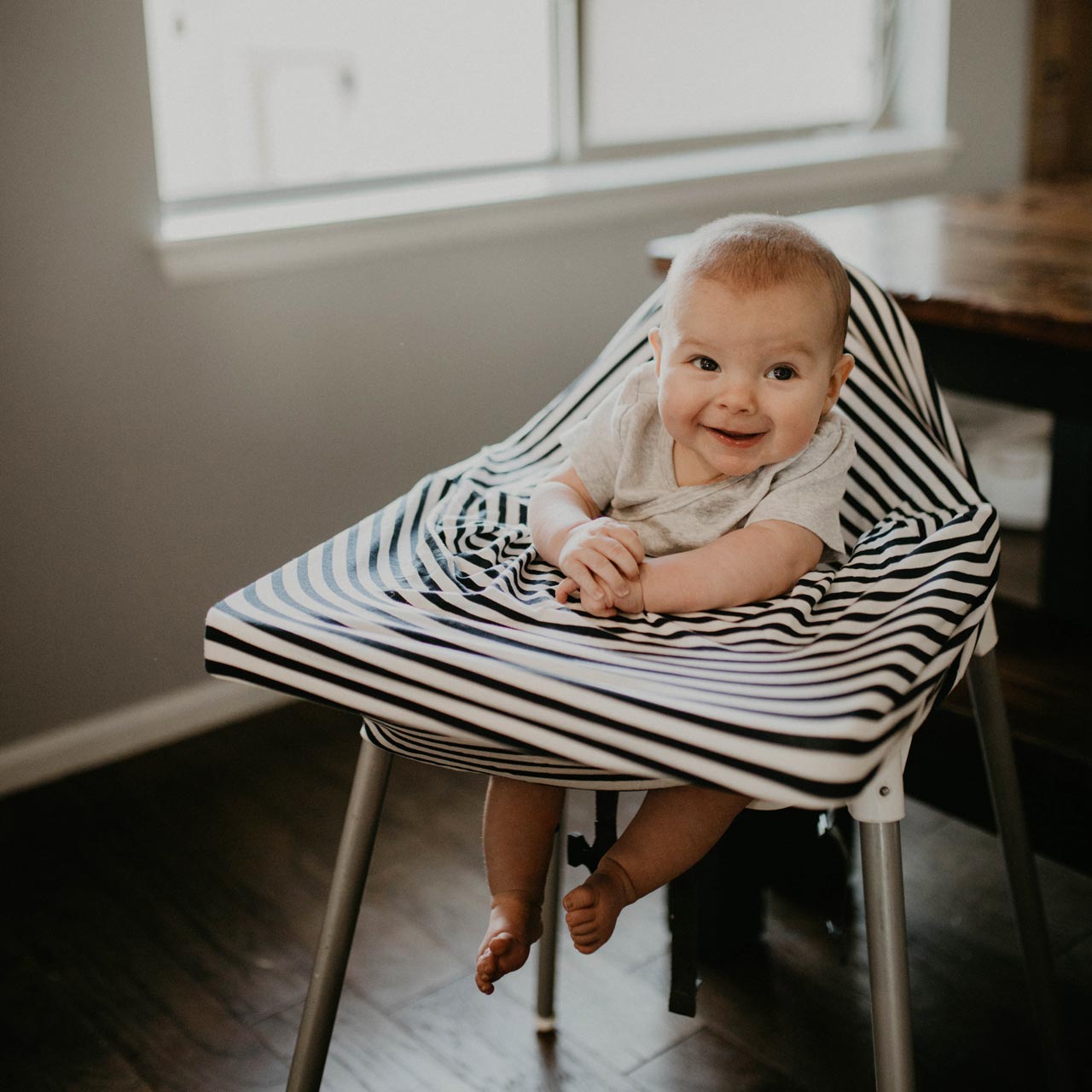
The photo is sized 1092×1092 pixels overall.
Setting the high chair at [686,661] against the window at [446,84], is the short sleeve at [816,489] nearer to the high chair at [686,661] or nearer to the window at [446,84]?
the high chair at [686,661]

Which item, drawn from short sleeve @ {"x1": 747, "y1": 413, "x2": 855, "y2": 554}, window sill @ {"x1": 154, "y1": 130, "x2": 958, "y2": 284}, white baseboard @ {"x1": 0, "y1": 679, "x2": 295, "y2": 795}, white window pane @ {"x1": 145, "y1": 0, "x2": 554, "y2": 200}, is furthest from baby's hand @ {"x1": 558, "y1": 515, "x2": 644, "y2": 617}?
white window pane @ {"x1": 145, "y1": 0, "x2": 554, "y2": 200}

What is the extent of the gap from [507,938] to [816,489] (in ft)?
1.20

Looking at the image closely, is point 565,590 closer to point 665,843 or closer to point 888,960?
point 665,843

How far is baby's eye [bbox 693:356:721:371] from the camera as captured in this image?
2.97 ft

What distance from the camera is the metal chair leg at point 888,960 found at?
0.76 m

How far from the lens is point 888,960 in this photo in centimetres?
76

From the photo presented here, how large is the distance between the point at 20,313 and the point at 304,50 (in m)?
0.69

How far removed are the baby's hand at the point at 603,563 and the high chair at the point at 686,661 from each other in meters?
0.02

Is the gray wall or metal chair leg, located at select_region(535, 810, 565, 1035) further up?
the gray wall

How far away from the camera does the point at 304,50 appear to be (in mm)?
2047

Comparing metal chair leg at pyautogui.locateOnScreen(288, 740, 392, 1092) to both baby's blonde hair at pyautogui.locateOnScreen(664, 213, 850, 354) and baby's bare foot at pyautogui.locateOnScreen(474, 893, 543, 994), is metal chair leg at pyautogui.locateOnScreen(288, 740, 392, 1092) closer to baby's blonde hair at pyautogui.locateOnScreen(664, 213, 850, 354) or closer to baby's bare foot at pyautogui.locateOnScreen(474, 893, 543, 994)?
baby's bare foot at pyautogui.locateOnScreen(474, 893, 543, 994)

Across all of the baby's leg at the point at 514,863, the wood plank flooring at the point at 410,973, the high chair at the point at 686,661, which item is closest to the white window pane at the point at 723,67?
the wood plank flooring at the point at 410,973

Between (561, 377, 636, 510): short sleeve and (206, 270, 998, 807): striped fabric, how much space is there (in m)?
0.07

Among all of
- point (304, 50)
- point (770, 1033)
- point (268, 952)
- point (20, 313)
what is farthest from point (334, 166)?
point (770, 1033)
